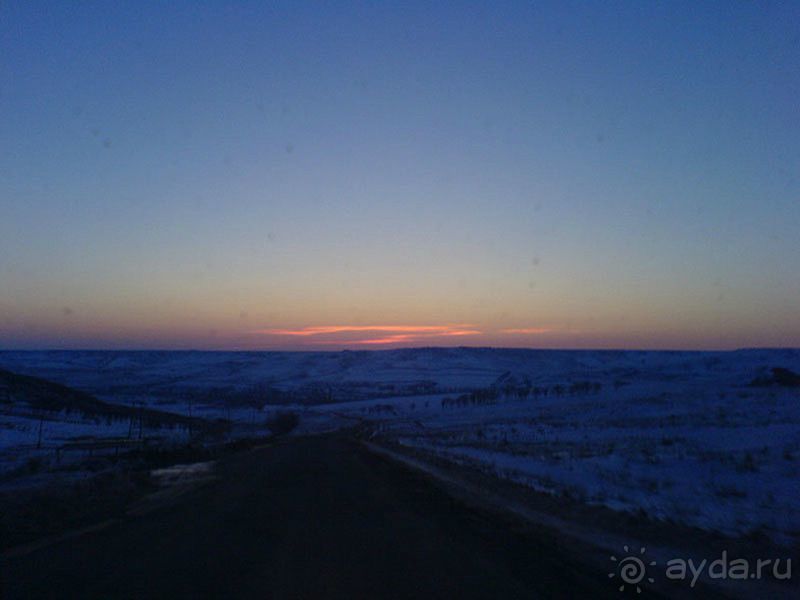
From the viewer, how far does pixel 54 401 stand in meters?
91.5

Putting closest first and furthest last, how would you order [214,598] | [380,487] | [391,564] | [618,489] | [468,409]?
[214,598], [391,564], [618,489], [380,487], [468,409]

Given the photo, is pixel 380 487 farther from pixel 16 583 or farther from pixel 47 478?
pixel 47 478

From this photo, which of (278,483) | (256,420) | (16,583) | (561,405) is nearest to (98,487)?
(278,483)

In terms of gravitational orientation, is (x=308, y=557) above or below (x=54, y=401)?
above

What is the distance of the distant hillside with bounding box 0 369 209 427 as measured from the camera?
85.8m

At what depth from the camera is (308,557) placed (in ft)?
32.7

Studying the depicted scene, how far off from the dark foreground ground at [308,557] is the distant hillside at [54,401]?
73945 mm

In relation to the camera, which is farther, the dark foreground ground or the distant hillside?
the distant hillside

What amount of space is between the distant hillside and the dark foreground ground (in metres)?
73.9

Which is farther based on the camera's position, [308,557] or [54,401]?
[54,401]

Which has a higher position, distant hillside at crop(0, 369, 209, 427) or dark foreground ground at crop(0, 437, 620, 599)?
dark foreground ground at crop(0, 437, 620, 599)

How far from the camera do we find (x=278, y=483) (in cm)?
2197

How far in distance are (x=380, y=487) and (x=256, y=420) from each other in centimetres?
9446

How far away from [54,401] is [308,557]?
9325 cm
